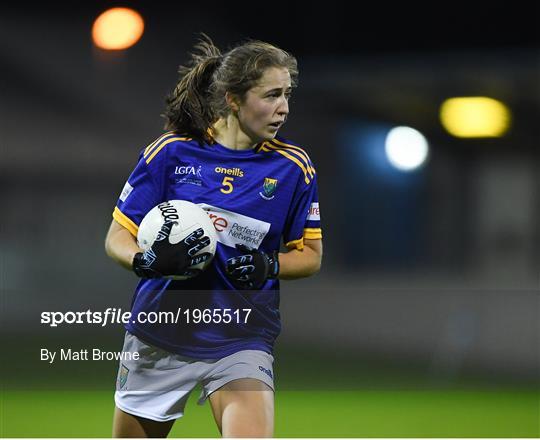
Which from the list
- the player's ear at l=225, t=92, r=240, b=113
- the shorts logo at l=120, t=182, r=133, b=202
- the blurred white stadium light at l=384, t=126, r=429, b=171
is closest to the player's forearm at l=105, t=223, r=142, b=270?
the shorts logo at l=120, t=182, r=133, b=202

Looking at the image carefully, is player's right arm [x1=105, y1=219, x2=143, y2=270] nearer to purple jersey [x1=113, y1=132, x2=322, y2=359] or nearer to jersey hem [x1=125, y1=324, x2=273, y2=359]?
purple jersey [x1=113, y1=132, x2=322, y2=359]

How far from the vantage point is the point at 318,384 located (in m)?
6.60

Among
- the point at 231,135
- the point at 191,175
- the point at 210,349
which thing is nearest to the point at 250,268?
the point at 210,349

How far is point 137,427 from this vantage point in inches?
125

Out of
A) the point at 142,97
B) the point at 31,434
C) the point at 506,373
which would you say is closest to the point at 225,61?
the point at 31,434

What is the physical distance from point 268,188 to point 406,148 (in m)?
4.38

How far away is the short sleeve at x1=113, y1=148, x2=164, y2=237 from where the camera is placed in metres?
3.20

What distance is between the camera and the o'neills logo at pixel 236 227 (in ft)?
10.2

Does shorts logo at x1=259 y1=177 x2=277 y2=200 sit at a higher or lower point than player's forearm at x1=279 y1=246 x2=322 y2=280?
higher

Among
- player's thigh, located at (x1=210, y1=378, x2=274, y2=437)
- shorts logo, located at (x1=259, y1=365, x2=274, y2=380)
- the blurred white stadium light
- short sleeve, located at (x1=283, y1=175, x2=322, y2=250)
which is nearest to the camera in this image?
player's thigh, located at (x1=210, y1=378, x2=274, y2=437)

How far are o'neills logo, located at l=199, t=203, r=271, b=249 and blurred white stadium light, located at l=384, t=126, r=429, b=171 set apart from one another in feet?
14.4

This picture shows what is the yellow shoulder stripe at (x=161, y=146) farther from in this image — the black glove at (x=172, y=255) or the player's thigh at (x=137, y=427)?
the player's thigh at (x=137, y=427)

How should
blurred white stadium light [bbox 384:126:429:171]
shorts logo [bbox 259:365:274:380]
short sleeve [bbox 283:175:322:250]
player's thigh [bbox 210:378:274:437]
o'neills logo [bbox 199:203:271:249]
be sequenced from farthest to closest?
1. blurred white stadium light [bbox 384:126:429:171]
2. short sleeve [bbox 283:175:322:250]
3. o'neills logo [bbox 199:203:271:249]
4. shorts logo [bbox 259:365:274:380]
5. player's thigh [bbox 210:378:274:437]

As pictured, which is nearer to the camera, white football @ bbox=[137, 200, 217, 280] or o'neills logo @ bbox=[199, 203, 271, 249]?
white football @ bbox=[137, 200, 217, 280]
